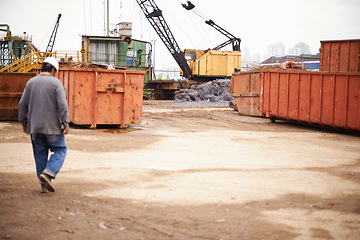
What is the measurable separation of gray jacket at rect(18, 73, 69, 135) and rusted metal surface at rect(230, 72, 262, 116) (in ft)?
45.3

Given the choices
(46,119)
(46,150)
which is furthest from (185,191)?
(46,119)

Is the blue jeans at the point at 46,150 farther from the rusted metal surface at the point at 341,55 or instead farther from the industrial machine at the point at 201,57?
the industrial machine at the point at 201,57

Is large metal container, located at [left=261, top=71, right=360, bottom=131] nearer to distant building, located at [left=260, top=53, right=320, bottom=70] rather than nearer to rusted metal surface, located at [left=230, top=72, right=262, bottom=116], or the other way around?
rusted metal surface, located at [left=230, top=72, right=262, bottom=116]

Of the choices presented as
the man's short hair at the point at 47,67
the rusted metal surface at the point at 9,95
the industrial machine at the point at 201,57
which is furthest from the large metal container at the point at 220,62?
the man's short hair at the point at 47,67

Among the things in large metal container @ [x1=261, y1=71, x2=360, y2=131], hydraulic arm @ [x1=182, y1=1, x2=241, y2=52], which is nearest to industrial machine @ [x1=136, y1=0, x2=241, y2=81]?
hydraulic arm @ [x1=182, y1=1, x2=241, y2=52]

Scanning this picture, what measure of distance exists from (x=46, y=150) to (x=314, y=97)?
11491 millimetres

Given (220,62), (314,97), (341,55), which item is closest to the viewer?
(314,97)

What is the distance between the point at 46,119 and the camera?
6105 mm

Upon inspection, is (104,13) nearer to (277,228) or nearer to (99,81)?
(99,81)

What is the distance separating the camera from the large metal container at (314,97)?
14.2 metres

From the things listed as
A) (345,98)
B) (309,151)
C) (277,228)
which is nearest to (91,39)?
(345,98)

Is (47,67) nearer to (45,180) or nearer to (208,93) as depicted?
(45,180)

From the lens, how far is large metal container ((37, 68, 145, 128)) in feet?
45.8

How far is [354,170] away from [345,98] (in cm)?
644
